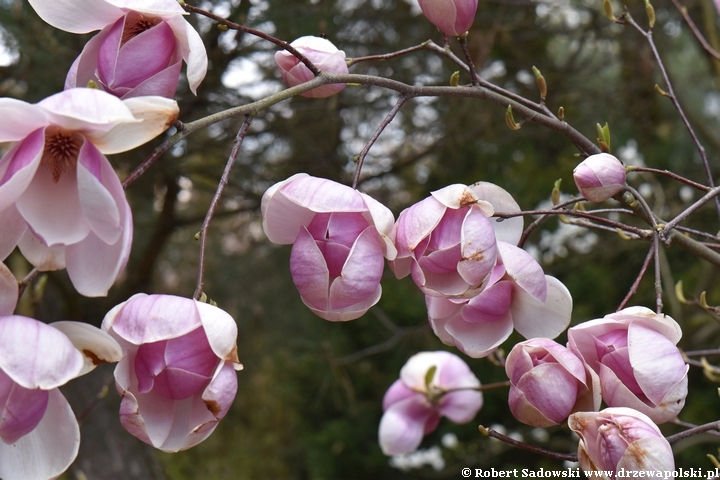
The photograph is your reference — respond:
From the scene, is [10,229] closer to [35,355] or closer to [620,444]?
[35,355]

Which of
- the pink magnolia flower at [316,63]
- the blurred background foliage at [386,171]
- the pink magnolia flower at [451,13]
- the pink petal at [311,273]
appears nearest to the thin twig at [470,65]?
the pink magnolia flower at [451,13]

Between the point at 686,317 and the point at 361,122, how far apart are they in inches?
43.4

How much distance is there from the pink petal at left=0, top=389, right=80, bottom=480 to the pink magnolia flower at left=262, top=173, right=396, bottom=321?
0.18m

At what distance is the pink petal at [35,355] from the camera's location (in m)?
0.40

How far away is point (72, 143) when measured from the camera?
17.6 inches

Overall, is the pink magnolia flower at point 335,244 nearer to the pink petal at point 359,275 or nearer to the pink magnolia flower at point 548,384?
the pink petal at point 359,275

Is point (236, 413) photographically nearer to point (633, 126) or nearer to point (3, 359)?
point (633, 126)

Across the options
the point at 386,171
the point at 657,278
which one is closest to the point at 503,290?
the point at 657,278

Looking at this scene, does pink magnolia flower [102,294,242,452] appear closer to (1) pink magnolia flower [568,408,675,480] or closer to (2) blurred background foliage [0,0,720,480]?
(1) pink magnolia flower [568,408,675,480]

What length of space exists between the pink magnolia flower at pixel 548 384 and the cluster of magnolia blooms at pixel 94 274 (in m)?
0.21

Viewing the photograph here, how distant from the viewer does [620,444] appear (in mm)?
439

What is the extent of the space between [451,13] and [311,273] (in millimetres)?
287

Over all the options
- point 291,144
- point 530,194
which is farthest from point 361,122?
point 530,194

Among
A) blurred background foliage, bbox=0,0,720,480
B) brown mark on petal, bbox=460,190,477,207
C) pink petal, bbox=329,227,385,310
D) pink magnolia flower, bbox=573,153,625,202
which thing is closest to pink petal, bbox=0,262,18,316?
pink petal, bbox=329,227,385,310
